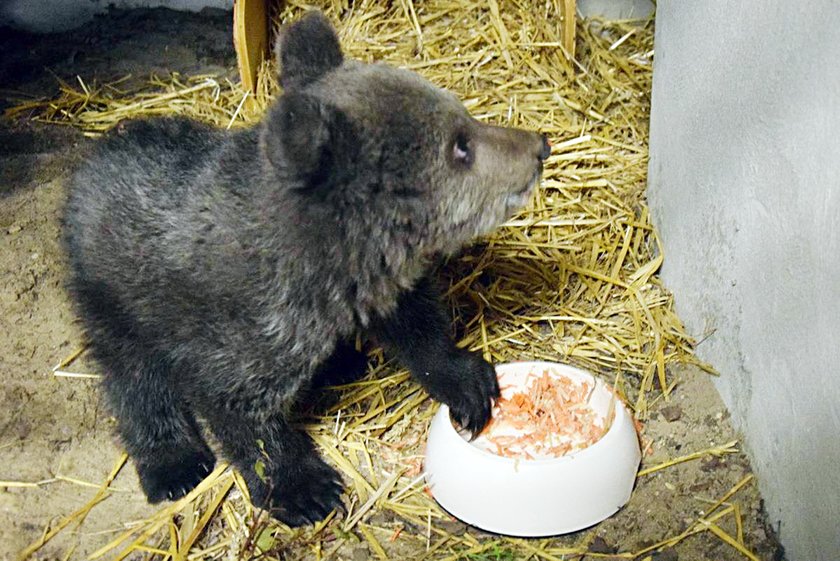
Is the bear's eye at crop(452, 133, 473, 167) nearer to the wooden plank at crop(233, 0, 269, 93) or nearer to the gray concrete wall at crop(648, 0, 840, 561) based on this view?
the gray concrete wall at crop(648, 0, 840, 561)

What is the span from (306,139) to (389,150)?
Result: 39 centimetres

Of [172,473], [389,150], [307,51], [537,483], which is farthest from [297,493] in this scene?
[307,51]

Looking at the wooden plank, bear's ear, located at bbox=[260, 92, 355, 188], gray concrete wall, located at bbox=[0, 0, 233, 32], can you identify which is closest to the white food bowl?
bear's ear, located at bbox=[260, 92, 355, 188]

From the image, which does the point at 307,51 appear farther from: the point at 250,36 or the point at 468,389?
the point at 250,36

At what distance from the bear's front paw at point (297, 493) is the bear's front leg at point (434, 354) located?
60cm

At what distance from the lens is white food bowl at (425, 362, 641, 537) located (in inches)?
143

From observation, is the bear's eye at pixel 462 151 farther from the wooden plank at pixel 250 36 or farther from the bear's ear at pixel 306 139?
the wooden plank at pixel 250 36

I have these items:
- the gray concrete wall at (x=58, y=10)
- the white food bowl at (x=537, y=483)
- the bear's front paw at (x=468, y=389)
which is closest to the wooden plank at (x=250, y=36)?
the gray concrete wall at (x=58, y=10)

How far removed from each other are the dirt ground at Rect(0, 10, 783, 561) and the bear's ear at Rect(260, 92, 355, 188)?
1.52m

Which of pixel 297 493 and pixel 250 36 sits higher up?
pixel 250 36

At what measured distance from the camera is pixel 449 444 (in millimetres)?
3848

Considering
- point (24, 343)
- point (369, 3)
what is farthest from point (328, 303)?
point (369, 3)

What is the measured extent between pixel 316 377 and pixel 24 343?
4.73 ft

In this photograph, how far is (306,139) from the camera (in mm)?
3141
